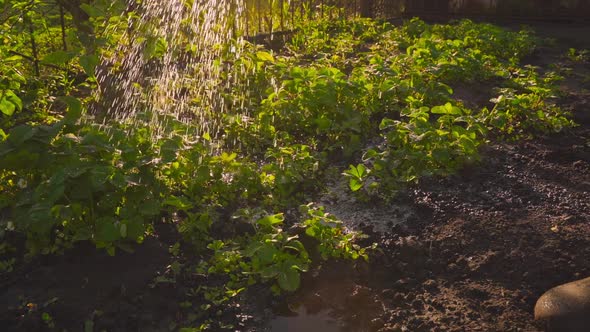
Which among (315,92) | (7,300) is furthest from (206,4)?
(7,300)

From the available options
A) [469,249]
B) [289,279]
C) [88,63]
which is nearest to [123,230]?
[289,279]

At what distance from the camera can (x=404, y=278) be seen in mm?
3094

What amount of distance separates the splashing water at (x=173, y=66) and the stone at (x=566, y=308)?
292cm

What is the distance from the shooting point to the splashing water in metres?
4.95

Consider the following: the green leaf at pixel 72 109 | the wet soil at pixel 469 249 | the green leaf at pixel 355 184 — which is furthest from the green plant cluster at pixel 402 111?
the green leaf at pixel 72 109

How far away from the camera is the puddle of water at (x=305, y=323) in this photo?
2.84 metres

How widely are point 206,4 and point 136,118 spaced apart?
115 inches

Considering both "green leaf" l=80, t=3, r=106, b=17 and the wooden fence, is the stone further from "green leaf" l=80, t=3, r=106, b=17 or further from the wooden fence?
the wooden fence

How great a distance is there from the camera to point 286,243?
10.4ft

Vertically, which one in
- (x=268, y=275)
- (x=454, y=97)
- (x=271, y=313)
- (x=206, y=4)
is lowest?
(x=271, y=313)

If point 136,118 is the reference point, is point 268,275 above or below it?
below

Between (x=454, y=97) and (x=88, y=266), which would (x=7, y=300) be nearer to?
(x=88, y=266)

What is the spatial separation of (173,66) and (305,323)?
3.93 m

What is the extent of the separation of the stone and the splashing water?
2.92 meters
